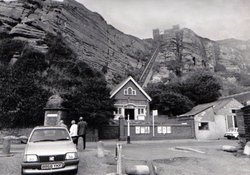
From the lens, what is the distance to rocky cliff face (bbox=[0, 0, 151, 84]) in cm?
4319

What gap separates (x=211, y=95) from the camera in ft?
→ 153

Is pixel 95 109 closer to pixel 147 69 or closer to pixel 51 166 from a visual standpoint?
pixel 51 166

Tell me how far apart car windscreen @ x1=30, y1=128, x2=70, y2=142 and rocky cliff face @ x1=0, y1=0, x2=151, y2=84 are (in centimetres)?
3317

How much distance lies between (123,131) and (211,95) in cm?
2784

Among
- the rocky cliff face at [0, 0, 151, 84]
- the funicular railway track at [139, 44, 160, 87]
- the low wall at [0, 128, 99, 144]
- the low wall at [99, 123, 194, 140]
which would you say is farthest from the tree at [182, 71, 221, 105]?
the low wall at [0, 128, 99, 144]

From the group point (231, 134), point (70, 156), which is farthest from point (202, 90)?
point (70, 156)

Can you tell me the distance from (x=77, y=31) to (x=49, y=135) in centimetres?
5124

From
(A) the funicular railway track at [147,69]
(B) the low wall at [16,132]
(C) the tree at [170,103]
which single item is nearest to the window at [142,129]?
(B) the low wall at [16,132]

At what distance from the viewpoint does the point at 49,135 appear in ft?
29.9

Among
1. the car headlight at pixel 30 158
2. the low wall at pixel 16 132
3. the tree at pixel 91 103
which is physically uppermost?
the tree at pixel 91 103

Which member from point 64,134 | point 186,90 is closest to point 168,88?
point 186,90

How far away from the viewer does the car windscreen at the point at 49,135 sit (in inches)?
346

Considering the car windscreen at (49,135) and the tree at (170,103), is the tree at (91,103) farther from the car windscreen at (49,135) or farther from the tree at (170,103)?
the tree at (170,103)

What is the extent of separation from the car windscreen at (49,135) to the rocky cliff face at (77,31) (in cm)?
3317
